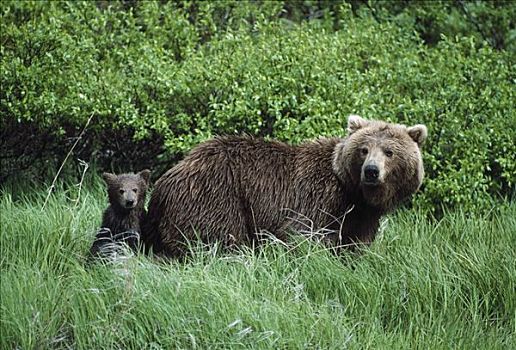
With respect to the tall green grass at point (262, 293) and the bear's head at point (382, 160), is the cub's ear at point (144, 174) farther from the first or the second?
the bear's head at point (382, 160)

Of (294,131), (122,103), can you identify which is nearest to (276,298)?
(294,131)

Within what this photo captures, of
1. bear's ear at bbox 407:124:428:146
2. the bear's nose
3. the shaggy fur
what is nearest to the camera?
the bear's nose

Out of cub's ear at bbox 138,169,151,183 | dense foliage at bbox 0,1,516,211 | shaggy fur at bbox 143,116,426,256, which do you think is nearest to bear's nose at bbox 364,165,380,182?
shaggy fur at bbox 143,116,426,256

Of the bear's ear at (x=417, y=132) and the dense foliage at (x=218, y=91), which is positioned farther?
the dense foliage at (x=218, y=91)

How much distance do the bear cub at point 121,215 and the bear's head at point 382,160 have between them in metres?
1.46

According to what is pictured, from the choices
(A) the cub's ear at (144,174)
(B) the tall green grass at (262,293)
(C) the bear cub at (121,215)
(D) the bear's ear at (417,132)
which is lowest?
(B) the tall green grass at (262,293)

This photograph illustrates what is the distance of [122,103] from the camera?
902cm

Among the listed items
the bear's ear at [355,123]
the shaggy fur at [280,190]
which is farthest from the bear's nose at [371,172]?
the bear's ear at [355,123]

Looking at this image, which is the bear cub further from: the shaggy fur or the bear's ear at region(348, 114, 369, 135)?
the bear's ear at region(348, 114, 369, 135)

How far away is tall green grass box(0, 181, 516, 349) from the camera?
5.96 meters

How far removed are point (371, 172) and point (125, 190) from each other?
5.54 feet

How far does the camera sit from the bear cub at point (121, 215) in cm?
696

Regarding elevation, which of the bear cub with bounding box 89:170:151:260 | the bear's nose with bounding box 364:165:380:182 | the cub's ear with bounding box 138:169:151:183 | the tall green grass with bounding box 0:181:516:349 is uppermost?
the bear's nose with bounding box 364:165:380:182

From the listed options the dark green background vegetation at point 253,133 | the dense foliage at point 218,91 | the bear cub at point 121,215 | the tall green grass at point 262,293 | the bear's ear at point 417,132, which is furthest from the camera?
the dense foliage at point 218,91
